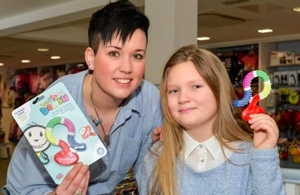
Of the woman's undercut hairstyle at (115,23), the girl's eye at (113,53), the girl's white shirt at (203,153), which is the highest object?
the woman's undercut hairstyle at (115,23)

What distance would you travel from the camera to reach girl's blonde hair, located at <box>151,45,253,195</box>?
49.1 inches

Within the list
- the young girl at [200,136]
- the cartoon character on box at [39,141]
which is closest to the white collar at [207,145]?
the young girl at [200,136]

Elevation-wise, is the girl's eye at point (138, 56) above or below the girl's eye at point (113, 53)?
below

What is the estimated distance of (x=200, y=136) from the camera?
1295mm

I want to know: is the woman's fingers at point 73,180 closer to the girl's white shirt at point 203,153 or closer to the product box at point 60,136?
the product box at point 60,136

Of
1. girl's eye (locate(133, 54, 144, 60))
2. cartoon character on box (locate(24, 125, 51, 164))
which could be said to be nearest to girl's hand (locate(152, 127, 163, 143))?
girl's eye (locate(133, 54, 144, 60))

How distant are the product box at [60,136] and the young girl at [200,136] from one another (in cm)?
22

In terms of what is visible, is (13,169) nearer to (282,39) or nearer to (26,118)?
(26,118)

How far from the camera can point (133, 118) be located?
1491 millimetres

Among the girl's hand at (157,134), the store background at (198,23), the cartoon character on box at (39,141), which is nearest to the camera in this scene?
the cartoon character on box at (39,141)

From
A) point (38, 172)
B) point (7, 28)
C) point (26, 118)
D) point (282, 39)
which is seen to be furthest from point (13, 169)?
point (282, 39)

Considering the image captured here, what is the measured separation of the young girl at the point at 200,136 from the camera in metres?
1.21

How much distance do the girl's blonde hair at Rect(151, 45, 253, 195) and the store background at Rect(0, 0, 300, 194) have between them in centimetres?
28

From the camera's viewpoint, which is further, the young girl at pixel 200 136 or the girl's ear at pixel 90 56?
the girl's ear at pixel 90 56
